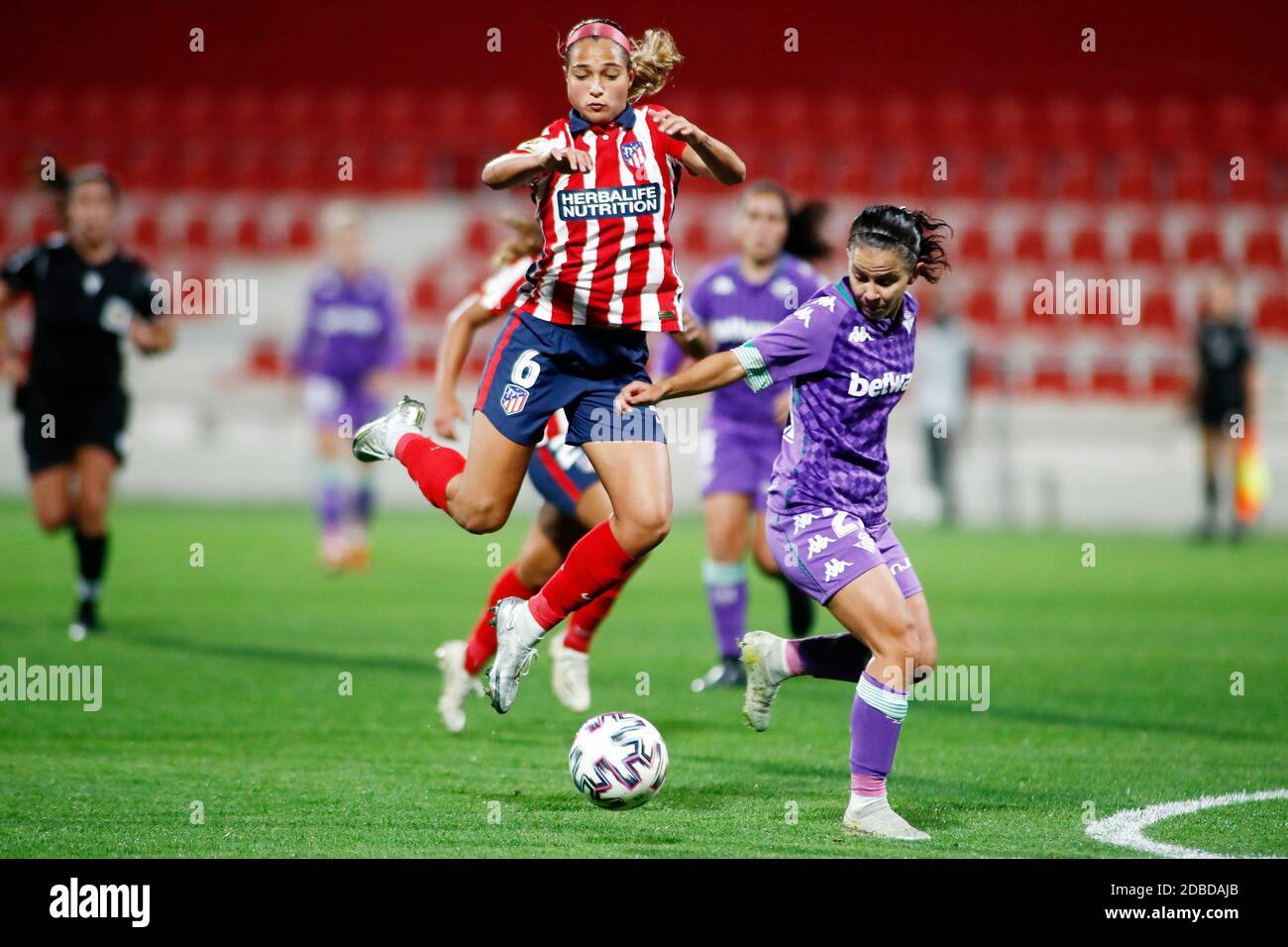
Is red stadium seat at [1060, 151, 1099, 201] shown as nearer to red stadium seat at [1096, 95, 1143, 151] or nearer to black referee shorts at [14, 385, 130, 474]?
red stadium seat at [1096, 95, 1143, 151]

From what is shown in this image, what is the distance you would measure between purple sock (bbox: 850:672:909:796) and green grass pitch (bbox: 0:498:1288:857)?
0.64ft

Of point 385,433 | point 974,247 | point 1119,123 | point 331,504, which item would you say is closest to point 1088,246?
point 974,247

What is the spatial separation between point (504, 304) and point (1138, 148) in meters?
18.2

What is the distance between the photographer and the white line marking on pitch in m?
4.86

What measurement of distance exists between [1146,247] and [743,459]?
15.3m

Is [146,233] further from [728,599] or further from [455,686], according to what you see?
[455,686]

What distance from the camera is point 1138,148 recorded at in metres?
23.2

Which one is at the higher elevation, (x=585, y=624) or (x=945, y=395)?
(x=945, y=395)

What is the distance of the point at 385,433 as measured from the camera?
6.68 metres

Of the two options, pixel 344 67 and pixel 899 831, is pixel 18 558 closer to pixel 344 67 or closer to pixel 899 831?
pixel 899 831

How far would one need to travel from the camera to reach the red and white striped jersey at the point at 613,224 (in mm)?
5734

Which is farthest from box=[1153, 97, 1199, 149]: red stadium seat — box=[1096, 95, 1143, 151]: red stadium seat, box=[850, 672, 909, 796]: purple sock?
box=[850, 672, 909, 796]: purple sock

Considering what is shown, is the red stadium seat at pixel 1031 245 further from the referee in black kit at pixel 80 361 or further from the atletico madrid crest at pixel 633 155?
the atletico madrid crest at pixel 633 155
